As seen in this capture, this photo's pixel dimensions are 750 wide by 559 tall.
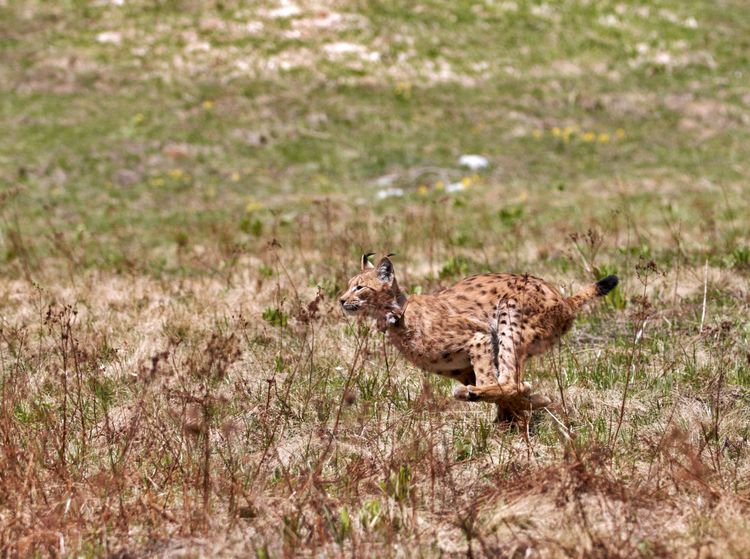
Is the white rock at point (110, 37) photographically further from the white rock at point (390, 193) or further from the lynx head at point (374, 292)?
the lynx head at point (374, 292)

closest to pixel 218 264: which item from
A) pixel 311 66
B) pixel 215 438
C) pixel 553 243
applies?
pixel 553 243

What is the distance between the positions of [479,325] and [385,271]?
0.77 m

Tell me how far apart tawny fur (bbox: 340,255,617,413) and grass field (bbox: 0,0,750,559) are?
0.31m

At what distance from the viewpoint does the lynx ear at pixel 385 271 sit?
596 cm

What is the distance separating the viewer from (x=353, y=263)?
1050cm

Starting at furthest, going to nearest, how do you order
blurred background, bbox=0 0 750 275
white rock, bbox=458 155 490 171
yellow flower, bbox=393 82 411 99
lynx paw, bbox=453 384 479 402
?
yellow flower, bbox=393 82 411 99, white rock, bbox=458 155 490 171, blurred background, bbox=0 0 750 275, lynx paw, bbox=453 384 479 402

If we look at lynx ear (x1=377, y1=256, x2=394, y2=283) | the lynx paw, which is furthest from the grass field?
lynx ear (x1=377, y1=256, x2=394, y2=283)

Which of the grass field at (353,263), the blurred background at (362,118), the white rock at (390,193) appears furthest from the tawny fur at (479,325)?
the white rock at (390,193)

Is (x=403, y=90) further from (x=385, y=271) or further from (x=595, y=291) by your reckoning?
(x=385, y=271)

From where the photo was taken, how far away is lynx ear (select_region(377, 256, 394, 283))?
5961 millimetres

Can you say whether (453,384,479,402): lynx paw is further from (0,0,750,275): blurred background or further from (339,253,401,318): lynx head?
(0,0,750,275): blurred background

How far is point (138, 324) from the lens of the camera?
27.0 ft

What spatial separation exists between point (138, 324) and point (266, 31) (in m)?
19.0

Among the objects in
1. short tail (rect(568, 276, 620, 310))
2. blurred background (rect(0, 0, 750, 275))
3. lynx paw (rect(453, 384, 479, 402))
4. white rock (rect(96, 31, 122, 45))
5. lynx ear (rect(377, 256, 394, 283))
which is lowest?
blurred background (rect(0, 0, 750, 275))
